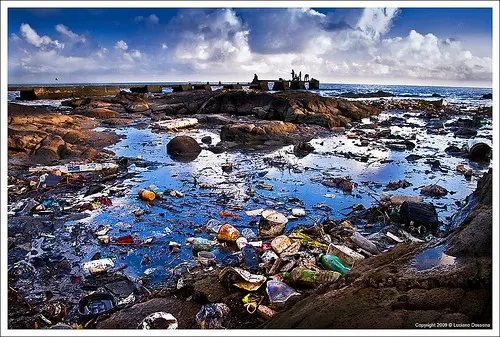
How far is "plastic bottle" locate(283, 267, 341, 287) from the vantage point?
10.5 feet

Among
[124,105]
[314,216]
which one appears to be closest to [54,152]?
[314,216]

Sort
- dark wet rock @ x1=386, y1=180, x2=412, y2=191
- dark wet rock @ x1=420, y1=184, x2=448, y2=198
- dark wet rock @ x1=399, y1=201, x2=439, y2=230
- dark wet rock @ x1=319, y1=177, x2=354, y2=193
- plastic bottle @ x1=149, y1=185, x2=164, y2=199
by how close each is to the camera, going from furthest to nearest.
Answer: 1. dark wet rock @ x1=386, y1=180, x2=412, y2=191
2. dark wet rock @ x1=319, y1=177, x2=354, y2=193
3. dark wet rock @ x1=420, y1=184, x2=448, y2=198
4. plastic bottle @ x1=149, y1=185, x2=164, y2=199
5. dark wet rock @ x1=399, y1=201, x2=439, y2=230

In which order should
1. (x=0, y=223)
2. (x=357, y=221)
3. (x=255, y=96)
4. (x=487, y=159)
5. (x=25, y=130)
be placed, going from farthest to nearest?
(x=255, y=96)
(x=25, y=130)
(x=487, y=159)
(x=357, y=221)
(x=0, y=223)

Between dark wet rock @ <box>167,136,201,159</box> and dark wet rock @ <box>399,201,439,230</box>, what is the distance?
20.8 ft

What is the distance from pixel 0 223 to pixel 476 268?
11.0 feet

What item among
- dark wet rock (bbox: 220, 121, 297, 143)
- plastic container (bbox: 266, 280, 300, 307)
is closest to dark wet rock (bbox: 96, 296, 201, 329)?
plastic container (bbox: 266, 280, 300, 307)

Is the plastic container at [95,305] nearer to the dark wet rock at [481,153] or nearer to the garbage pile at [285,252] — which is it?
the garbage pile at [285,252]

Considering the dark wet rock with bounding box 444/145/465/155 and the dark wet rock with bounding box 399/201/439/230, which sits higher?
the dark wet rock with bounding box 444/145/465/155

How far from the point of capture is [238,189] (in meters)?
6.88

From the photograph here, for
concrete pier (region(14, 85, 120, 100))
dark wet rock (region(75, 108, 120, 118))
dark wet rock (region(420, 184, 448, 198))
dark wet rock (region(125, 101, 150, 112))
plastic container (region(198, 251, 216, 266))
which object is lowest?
plastic container (region(198, 251, 216, 266))

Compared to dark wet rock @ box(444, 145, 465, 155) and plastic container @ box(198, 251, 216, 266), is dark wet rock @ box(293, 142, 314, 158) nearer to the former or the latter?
dark wet rock @ box(444, 145, 465, 155)

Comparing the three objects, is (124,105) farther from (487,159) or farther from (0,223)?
(0,223)

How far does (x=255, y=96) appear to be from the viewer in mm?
22297

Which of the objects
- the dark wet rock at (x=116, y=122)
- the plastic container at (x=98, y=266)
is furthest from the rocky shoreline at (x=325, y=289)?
the dark wet rock at (x=116, y=122)
